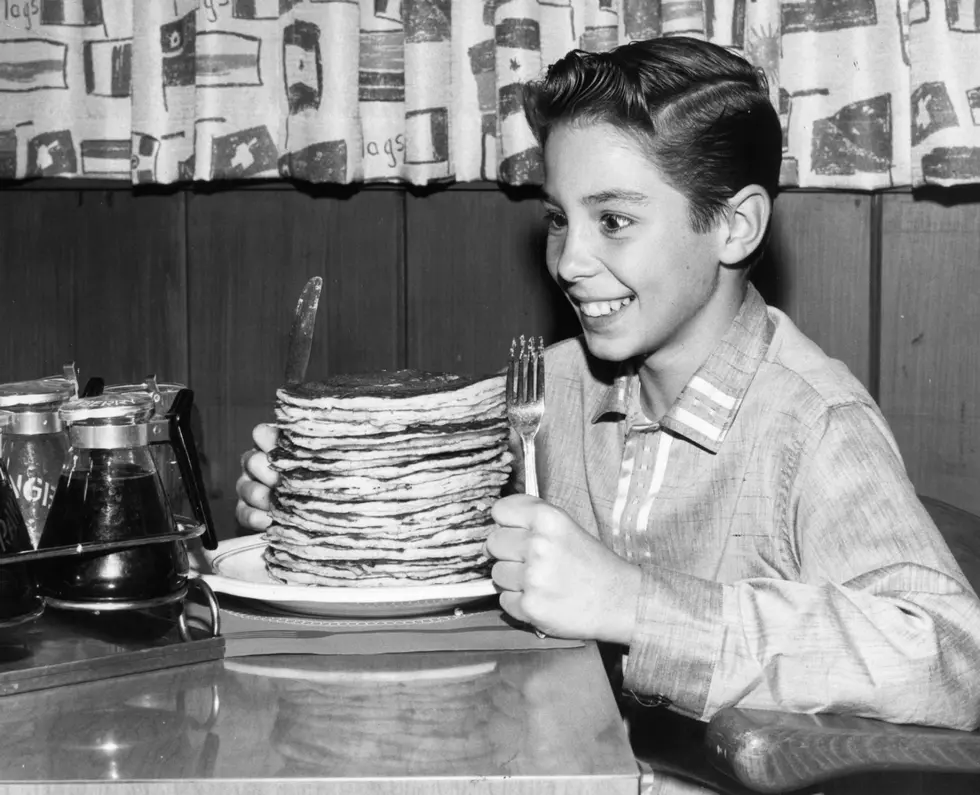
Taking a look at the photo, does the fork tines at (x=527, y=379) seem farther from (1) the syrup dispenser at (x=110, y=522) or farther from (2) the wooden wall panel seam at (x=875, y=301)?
(2) the wooden wall panel seam at (x=875, y=301)

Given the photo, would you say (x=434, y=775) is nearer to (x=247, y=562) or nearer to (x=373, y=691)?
(x=373, y=691)

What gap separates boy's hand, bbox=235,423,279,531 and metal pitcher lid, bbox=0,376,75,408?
26 centimetres

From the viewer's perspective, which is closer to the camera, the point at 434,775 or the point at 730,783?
the point at 434,775

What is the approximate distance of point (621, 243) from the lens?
1.43 metres

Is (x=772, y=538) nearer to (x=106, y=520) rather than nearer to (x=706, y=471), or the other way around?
(x=706, y=471)

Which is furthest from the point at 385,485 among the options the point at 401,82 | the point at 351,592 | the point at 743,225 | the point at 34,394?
the point at 401,82

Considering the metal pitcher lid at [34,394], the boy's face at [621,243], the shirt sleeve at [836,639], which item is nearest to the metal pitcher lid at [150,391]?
the metal pitcher lid at [34,394]

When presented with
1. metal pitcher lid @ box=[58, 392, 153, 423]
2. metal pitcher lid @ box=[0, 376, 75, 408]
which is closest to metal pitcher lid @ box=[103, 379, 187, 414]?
metal pitcher lid @ box=[0, 376, 75, 408]

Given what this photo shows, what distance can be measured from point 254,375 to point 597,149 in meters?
1.35

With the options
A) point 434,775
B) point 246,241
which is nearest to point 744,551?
point 434,775

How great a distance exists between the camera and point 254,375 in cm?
260

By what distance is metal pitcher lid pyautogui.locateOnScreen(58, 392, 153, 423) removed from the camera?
1.04 metres

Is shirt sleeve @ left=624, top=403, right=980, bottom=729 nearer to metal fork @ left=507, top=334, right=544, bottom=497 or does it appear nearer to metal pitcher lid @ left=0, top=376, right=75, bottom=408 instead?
metal fork @ left=507, top=334, right=544, bottom=497

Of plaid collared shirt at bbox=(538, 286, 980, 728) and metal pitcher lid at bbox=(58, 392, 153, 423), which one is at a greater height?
metal pitcher lid at bbox=(58, 392, 153, 423)
